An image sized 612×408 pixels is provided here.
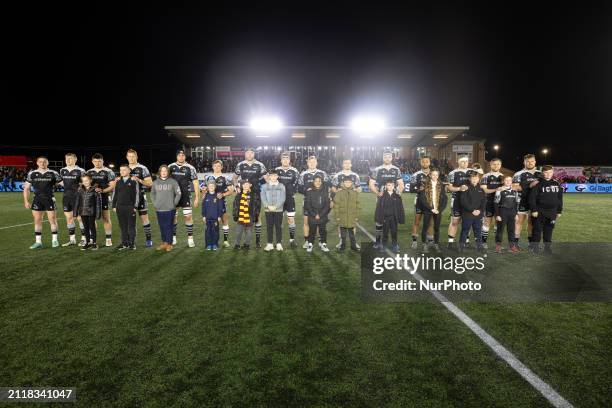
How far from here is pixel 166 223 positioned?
8117 millimetres

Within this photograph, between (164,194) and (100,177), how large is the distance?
74.6 inches

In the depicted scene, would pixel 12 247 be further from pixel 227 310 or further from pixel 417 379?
pixel 417 379

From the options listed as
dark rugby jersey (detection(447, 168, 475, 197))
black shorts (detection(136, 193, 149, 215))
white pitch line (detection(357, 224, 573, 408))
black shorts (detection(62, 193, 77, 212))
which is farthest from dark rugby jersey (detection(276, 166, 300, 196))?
black shorts (detection(62, 193, 77, 212))

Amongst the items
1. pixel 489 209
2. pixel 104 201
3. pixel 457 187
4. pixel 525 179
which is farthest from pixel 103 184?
pixel 525 179

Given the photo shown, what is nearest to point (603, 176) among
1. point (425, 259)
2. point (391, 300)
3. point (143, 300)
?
point (425, 259)

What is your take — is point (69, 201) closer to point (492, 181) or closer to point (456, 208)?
point (456, 208)

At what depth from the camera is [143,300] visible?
500 centimetres

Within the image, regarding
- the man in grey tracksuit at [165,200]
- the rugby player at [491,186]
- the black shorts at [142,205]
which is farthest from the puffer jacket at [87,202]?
the rugby player at [491,186]

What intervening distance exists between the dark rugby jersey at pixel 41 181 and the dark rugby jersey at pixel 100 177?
3.23 feet

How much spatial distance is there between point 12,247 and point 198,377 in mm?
8328

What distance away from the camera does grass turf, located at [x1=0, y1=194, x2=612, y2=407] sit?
2914mm

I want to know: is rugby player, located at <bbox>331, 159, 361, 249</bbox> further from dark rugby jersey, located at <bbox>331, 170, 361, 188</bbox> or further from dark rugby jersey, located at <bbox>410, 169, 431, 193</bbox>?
dark rugby jersey, located at <bbox>410, 169, 431, 193</bbox>

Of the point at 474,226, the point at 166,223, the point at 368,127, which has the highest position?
the point at 368,127

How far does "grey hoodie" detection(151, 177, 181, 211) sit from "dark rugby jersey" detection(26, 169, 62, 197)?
109 inches
